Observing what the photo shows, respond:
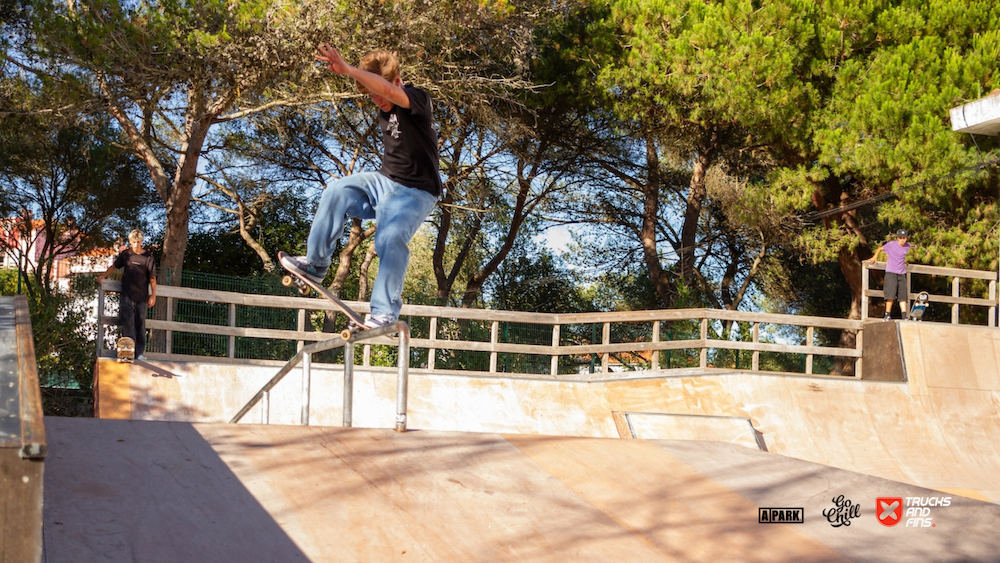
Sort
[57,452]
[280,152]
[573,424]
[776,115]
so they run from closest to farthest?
[57,452] < [573,424] < [776,115] < [280,152]

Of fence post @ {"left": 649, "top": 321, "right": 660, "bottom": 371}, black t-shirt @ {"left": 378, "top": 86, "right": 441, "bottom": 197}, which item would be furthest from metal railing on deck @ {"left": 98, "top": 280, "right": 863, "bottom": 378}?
black t-shirt @ {"left": 378, "top": 86, "right": 441, "bottom": 197}

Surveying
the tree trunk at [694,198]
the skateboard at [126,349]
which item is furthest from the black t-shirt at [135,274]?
the tree trunk at [694,198]

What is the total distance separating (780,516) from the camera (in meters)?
3.47

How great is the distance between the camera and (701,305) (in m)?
22.3

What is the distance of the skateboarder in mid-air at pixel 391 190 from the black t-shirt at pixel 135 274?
217 inches

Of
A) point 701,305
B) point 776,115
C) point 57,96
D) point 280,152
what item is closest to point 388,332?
point 57,96

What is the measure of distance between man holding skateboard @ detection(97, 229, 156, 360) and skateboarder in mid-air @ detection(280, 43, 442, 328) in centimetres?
553

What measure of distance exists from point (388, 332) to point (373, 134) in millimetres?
14094

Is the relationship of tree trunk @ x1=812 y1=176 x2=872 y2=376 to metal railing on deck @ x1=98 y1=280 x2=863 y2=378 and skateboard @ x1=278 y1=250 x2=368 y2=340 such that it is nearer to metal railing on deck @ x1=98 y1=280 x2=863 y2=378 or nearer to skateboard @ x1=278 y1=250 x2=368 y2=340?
metal railing on deck @ x1=98 y1=280 x2=863 y2=378

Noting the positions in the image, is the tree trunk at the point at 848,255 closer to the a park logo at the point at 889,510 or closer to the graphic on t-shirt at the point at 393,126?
the a park logo at the point at 889,510

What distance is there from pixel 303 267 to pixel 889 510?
3.14 m

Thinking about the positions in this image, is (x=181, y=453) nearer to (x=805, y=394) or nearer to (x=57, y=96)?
(x=805, y=394)

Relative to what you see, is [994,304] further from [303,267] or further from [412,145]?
[303,267]

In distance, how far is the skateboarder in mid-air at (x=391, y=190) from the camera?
4.12 metres
